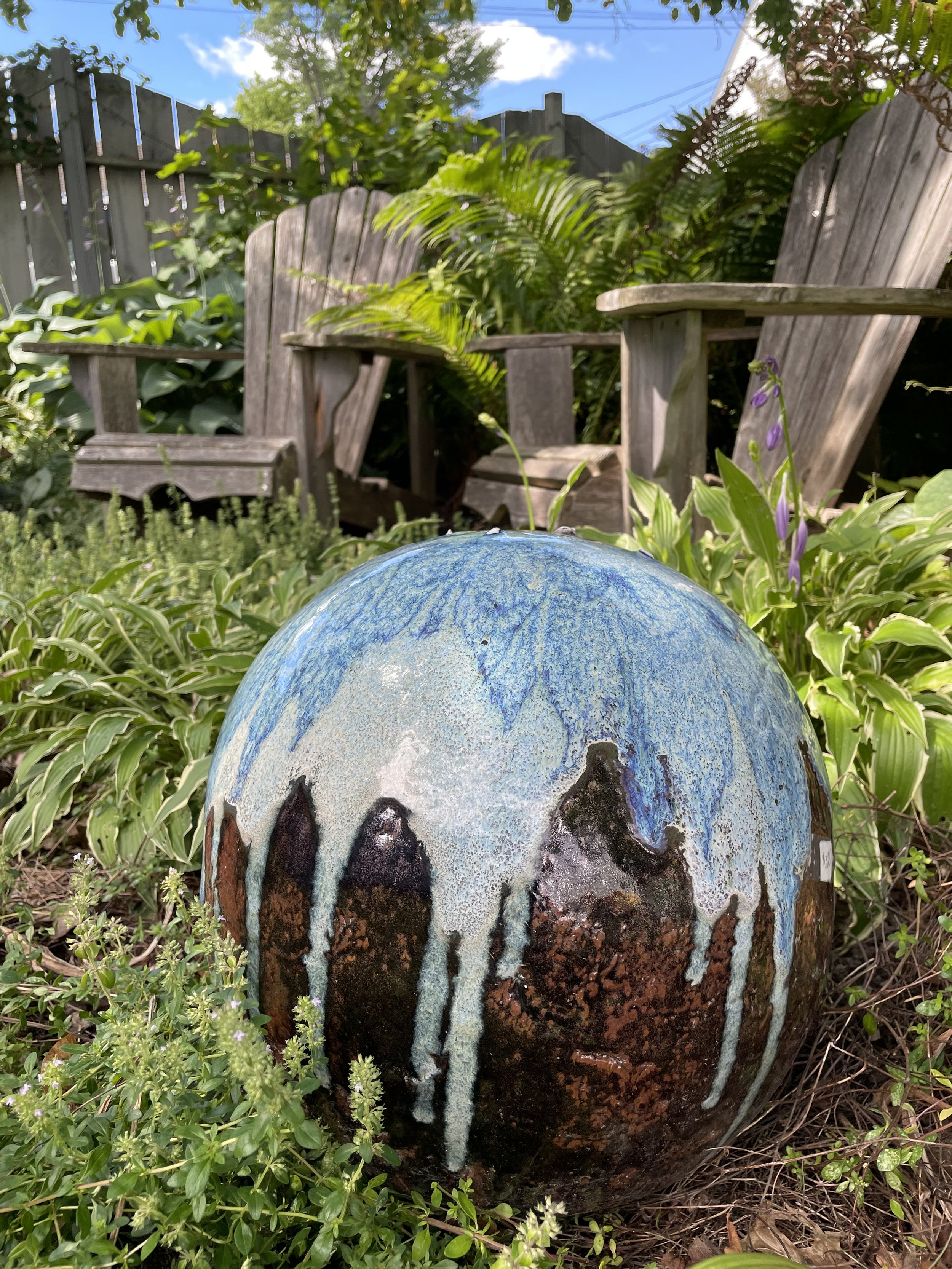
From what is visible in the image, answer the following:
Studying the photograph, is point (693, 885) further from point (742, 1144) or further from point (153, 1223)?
point (153, 1223)

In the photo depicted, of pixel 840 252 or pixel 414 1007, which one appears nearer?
pixel 414 1007

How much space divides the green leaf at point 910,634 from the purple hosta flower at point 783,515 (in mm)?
291

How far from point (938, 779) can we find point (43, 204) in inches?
359

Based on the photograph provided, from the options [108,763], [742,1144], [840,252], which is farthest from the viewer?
[840,252]

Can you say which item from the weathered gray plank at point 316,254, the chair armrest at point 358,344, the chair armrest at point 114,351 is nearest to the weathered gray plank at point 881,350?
the chair armrest at point 358,344

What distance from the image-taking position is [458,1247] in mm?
1033

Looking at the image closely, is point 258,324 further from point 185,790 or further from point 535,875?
point 535,875

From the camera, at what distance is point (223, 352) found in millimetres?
5582

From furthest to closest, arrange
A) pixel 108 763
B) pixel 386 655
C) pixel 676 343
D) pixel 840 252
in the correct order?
pixel 840 252, pixel 676 343, pixel 108 763, pixel 386 655

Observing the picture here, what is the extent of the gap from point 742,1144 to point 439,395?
521 cm

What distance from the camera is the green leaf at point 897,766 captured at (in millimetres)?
1891

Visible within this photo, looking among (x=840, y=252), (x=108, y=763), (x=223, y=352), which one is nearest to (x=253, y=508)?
(x=223, y=352)

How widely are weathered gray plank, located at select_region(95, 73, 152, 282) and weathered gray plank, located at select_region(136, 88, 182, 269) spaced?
86mm

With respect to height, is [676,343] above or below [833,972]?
above
